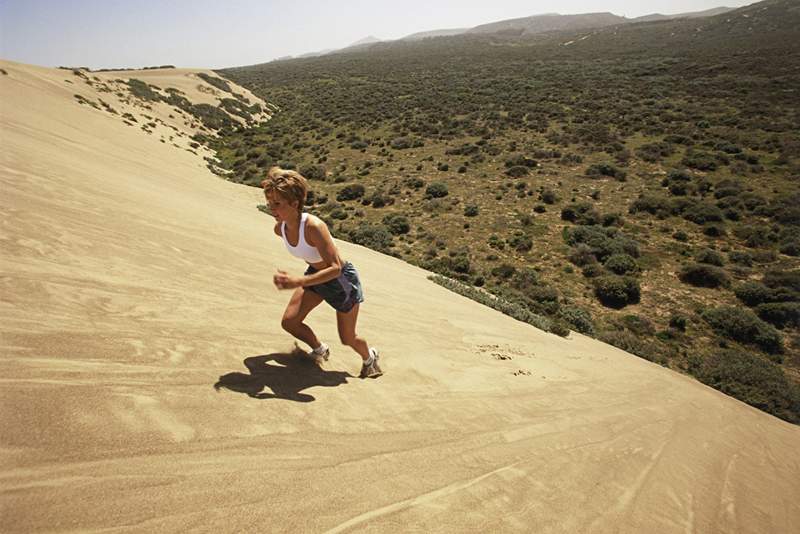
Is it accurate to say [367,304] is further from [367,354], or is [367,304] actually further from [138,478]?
[138,478]

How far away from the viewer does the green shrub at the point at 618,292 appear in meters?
12.5

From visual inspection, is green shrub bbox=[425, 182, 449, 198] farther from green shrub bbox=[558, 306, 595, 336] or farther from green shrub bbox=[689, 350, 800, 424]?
green shrub bbox=[689, 350, 800, 424]

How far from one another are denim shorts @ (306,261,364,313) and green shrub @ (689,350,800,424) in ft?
32.2

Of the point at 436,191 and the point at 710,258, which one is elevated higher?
the point at 436,191

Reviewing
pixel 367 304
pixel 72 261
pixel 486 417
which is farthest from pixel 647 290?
pixel 72 261

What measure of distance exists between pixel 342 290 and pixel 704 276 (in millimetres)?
14660

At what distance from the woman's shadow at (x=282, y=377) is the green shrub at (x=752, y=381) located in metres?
9.71

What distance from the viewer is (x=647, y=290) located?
13055 millimetres

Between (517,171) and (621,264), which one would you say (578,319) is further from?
(517,171)

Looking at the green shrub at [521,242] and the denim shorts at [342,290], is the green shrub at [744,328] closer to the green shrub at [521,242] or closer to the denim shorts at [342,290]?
the green shrub at [521,242]

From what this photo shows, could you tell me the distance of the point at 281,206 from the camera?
2.62m

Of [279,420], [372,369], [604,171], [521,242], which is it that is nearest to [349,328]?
[372,369]

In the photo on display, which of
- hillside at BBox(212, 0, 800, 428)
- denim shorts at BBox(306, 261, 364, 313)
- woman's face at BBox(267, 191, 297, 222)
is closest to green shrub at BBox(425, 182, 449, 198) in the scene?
hillside at BBox(212, 0, 800, 428)

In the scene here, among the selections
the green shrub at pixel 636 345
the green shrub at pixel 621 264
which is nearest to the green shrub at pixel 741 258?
the green shrub at pixel 621 264
